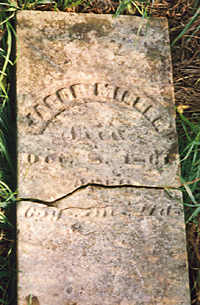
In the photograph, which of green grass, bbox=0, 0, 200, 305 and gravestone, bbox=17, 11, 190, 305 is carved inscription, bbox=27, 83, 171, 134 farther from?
green grass, bbox=0, 0, 200, 305

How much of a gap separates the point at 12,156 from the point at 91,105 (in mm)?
435

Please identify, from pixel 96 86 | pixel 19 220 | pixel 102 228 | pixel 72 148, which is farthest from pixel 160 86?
pixel 19 220

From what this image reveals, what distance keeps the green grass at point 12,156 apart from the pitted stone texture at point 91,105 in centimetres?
9

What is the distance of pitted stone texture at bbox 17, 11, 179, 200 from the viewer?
2.66 meters

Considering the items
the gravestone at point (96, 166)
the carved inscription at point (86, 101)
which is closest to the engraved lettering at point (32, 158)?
the gravestone at point (96, 166)

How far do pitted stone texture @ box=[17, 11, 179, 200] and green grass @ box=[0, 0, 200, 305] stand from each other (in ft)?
0.29

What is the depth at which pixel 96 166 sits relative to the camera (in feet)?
8.79

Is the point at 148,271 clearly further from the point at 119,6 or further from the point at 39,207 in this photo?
the point at 119,6

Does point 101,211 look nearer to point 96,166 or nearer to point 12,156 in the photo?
point 96,166

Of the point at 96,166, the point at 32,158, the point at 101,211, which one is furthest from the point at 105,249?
the point at 32,158

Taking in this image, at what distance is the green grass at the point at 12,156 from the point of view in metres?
2.68

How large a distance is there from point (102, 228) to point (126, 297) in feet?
1.00

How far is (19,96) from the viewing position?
107 inches

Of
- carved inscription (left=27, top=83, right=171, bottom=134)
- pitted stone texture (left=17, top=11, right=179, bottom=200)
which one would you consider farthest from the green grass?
carved inscription (left=27, top=83, right=171, bottom=134)
